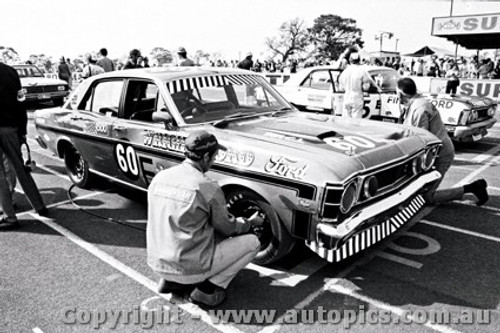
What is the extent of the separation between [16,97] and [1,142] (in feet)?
1.61

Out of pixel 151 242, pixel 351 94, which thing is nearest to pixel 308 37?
pixel 351 94

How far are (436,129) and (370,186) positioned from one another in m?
2.00

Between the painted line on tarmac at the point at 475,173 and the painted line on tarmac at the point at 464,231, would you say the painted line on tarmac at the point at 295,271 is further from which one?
the painted line on tarmac at the point at 475,173

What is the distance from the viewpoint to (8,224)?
4332 millimetres

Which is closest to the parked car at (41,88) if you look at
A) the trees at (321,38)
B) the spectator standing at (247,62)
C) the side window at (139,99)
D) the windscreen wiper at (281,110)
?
the spectator standing at (247,62)

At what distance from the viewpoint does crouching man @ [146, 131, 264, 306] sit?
2568 millimetres

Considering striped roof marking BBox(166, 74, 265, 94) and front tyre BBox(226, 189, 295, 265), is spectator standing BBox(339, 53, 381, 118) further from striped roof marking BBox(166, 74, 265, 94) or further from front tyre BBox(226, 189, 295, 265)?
front tyre BBox(226, 189, 295, 265)

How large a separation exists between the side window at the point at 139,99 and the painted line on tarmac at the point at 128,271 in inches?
53.6

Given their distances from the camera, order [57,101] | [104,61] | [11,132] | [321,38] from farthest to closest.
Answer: [321,38]
[57,101]
[104,61]
[11,132]

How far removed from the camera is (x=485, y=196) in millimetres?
4766

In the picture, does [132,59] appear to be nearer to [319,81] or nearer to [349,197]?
[319,81]

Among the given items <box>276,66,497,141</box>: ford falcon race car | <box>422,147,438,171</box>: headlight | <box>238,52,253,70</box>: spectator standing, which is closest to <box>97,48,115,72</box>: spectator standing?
<box>238,52,253,70</box>: spectator standing

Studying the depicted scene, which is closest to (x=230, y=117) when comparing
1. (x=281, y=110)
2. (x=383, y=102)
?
(x=281, y=110)

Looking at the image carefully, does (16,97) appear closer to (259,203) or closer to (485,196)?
(259,203)
